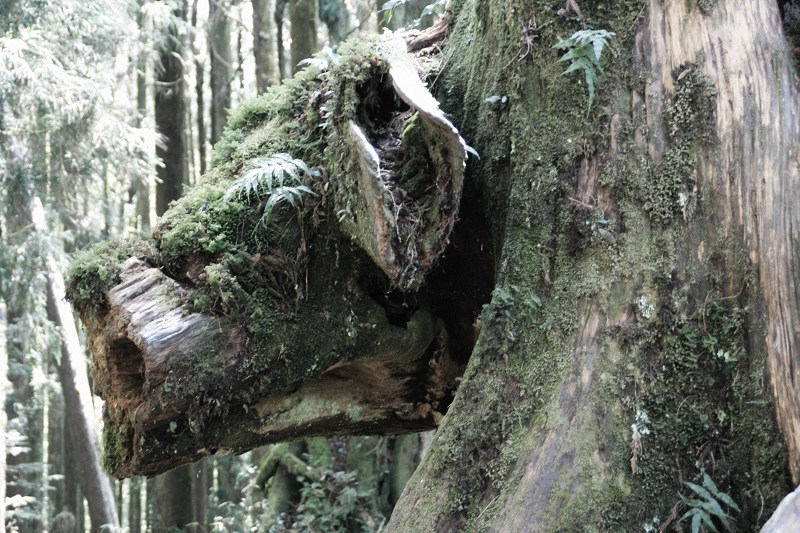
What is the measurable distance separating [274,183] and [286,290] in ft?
2.17

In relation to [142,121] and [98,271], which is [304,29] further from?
[98,271]

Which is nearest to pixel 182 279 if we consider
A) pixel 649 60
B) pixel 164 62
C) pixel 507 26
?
pixel 507 26

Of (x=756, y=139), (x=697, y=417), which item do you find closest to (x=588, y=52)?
(x=756, y=139)

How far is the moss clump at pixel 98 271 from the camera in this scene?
162 inches

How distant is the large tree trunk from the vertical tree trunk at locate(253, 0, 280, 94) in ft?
27.9

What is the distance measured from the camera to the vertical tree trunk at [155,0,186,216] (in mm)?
12789

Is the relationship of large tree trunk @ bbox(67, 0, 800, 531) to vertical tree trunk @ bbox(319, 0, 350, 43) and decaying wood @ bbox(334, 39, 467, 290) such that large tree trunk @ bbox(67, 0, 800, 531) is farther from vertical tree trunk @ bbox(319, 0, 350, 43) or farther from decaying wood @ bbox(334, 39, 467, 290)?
vertical tree trunk @ bbox(319, 0, 350, 43)

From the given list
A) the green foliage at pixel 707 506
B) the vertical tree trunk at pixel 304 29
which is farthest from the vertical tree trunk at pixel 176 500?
the green foliage at pixel 707 506

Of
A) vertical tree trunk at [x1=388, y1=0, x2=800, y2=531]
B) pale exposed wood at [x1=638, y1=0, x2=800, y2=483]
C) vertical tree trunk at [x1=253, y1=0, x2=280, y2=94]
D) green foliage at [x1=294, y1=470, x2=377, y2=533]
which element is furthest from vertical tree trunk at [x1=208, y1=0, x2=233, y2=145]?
pale exposed wood at [x1=638, y1=0, x2=800, y2=483]

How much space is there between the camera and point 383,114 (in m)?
4.47

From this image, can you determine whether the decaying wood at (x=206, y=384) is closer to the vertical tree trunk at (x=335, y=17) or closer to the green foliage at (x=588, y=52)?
the green foliage at (x=588, y=52)

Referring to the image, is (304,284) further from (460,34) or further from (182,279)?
(460,34)

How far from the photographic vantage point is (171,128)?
13250 millimetres

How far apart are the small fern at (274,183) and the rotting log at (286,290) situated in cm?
5
